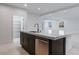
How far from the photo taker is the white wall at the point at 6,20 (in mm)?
5422

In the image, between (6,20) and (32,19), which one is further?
(32,19)

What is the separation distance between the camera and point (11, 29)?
5828 millimetres

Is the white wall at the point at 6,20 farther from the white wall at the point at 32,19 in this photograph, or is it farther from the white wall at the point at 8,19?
the white wall at the point at 32,19

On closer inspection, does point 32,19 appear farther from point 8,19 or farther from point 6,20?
point 6,20

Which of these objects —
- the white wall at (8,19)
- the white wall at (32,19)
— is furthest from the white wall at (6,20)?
the white wall at (32,19)

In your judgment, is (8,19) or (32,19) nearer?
(8,19)

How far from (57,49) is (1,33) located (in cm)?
361

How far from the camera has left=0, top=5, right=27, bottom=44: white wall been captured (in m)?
5.42

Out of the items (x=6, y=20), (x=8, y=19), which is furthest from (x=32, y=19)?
(x=6, y=20)

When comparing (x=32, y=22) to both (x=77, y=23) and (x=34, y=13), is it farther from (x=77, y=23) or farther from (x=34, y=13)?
(x=77, y=23)

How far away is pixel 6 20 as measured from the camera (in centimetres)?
563

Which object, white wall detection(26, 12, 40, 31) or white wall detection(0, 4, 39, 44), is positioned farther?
white wall detection(26, 12, 40, 31)

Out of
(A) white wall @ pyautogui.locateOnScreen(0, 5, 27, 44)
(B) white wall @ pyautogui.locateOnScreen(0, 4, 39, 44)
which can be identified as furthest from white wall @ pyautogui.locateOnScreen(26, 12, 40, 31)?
(A) white wall @ pyautogui.locateOnScreen(0, 5, 27, 44)

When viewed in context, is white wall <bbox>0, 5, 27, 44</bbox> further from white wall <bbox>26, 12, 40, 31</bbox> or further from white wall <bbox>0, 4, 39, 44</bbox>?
white wall <bbox>26, 12, 40, 31</bbox>
